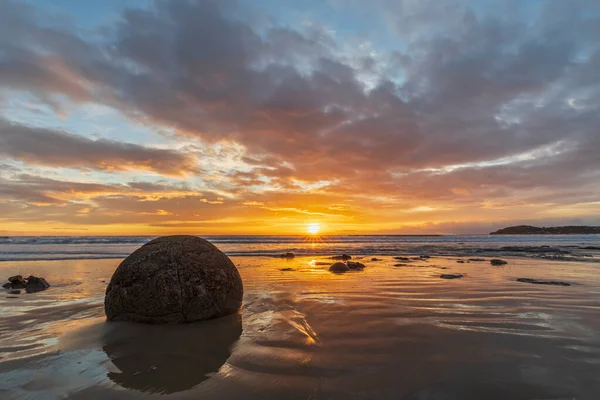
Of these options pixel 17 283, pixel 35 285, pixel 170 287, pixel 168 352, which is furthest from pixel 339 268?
pixel 17 283

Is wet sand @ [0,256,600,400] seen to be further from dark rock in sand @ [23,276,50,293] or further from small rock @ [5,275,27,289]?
small rock @ [5,275,27,289]

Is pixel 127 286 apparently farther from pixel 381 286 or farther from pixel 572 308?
pixel 572 308

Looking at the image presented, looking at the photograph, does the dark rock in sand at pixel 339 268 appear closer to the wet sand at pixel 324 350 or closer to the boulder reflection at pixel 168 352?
the wet sand at pixel 324 350

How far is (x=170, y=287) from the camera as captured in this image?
18.2 ft

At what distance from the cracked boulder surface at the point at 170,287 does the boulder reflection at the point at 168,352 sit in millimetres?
210

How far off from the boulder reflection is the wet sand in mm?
16

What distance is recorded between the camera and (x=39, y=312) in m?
6.36

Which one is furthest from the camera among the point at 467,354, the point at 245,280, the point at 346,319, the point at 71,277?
the point at 71,277

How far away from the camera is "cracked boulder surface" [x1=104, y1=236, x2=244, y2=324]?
5.49 meters

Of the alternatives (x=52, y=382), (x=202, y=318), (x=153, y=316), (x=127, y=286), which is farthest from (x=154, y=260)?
(x=52, y=382)

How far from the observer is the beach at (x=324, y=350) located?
10.1 feet

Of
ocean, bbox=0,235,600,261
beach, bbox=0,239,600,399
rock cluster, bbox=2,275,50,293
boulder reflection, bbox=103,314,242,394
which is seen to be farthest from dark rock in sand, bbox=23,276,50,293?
ocean, bbox=0,235,600,261

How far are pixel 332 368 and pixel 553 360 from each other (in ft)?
8.12

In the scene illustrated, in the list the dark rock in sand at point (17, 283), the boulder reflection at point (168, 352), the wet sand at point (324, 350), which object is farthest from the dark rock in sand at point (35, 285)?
the boulder reflection at point (168, 352)
